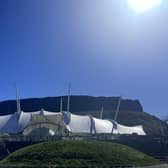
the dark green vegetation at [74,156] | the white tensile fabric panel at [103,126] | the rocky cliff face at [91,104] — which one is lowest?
the rocky cliff face at [91,104]

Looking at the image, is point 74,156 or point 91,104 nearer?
point 74,156

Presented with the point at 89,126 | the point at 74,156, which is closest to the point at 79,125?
the point at 89,126

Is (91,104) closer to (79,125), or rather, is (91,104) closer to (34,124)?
(79,125)

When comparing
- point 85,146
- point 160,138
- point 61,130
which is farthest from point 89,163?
point 61,130

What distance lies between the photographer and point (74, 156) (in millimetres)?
34500

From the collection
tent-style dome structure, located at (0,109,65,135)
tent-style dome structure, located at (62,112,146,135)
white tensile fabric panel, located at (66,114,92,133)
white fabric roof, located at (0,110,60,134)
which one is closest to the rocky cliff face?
tent-style dome structure, located at (62,112,146,135)

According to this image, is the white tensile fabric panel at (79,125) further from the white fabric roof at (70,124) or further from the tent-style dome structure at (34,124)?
the tent-style dome structure at (34,124)

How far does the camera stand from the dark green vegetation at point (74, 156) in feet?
108

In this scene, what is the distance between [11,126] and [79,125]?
1817cm

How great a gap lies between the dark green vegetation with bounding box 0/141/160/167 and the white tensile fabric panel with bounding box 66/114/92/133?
1952 inches

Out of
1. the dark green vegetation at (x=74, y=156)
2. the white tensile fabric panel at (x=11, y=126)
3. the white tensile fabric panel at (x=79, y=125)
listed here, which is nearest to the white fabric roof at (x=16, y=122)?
the white tensile fabric panel at (x=11, y=126)

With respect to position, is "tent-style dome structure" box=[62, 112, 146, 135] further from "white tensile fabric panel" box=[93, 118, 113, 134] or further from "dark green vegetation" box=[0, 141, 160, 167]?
"dark green vegetation" box=[0, 141, 160, 167]

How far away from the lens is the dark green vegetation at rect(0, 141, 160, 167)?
33031 millimetres

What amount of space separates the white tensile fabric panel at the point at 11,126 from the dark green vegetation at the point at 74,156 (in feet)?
171
